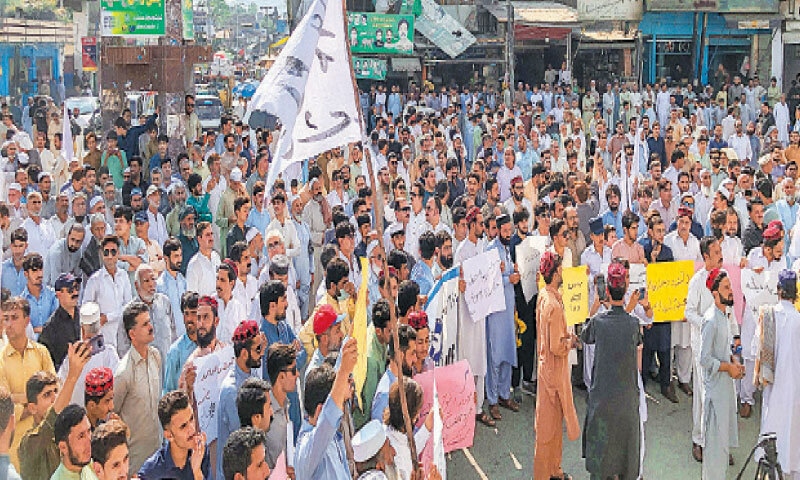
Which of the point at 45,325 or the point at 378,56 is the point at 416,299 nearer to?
the point at 45,325

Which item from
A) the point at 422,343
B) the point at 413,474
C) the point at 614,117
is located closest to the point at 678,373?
the point at 422,343

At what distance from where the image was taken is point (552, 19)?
27531mm

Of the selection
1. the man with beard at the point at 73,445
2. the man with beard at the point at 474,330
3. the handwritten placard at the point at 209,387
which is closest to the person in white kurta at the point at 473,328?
the man with beard at the point at 474,330

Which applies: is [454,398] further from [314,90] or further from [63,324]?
[63,324]

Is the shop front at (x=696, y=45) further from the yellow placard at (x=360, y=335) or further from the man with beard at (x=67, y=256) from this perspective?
the yellow placard at (x=360, y=335)

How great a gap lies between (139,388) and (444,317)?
219cm

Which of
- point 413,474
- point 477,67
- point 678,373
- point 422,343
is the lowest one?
point 678,373

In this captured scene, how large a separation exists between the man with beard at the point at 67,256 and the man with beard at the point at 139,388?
97.5 inches

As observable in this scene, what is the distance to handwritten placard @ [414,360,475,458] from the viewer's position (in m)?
4.83

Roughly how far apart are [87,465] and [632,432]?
3068 mm

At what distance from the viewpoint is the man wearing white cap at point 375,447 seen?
154 inches

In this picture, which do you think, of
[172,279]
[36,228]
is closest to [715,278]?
[172,279]

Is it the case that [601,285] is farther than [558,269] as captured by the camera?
Yes

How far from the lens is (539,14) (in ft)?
91.5
